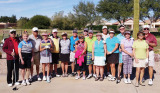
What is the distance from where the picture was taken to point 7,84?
7.01 meters

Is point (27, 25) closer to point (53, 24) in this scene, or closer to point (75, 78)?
point (53, 24)

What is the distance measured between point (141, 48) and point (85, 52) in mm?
1963

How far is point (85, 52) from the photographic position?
7.61 metres

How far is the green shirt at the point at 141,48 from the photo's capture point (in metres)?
6.67

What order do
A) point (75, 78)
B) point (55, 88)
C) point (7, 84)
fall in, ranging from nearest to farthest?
point (55, 88) → point (7, 84) → point (75, 78)

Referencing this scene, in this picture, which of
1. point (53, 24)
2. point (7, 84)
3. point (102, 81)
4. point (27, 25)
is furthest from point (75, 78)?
point (27, 25)

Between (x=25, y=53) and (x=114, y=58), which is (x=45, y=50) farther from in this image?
(x=114, y=58)

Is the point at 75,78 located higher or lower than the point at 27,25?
lower

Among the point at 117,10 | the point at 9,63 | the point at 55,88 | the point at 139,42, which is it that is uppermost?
the point at 117,10

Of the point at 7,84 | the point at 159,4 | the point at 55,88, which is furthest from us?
the point at 159,4

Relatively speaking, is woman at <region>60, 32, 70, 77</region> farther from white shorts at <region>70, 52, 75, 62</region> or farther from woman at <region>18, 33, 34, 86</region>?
woman at <region>18, 33, 34, 86</region>

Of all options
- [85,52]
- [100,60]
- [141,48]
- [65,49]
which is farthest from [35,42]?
[141,48]

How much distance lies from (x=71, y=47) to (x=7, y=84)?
2551mm

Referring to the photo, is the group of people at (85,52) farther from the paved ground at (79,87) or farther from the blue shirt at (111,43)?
the paved ground at (79,87)
